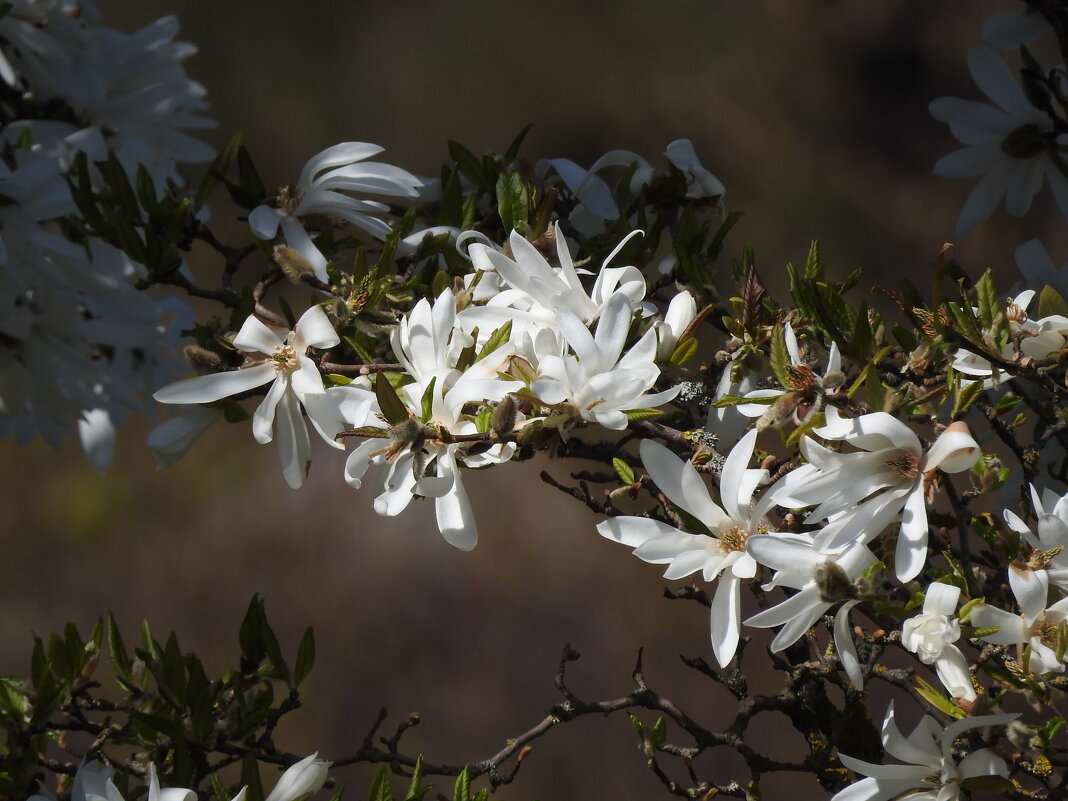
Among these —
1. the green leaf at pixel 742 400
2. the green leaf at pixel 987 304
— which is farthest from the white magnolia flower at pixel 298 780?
the green leaf at pixel 987 304

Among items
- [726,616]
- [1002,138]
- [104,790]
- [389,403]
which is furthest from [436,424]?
[1002,138]

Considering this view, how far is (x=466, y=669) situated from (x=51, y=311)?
111 centimetres

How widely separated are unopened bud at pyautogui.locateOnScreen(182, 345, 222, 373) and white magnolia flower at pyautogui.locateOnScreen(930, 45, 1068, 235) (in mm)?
404

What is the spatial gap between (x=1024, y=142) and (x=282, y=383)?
1.39 ft

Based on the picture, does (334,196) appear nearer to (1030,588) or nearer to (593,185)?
(593,185)

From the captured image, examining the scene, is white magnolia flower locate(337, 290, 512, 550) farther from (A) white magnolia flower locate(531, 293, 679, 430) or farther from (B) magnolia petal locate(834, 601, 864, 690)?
(B) magnolia petal locate(834, 601, 864, 690)

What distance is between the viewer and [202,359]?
18.1 inches

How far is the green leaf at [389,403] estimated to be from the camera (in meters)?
0.37

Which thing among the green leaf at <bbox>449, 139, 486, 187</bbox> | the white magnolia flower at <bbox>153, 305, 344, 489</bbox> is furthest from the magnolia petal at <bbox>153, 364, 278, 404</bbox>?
the green leaf at <bbox>449, 139, 486, 187</bbox>

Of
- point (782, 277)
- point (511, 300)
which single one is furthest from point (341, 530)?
point (511, 300)

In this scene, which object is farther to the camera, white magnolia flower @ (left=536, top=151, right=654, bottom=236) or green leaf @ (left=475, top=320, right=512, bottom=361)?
white magnolia flower @ (left=536, top=151, right=654, bottom=236)

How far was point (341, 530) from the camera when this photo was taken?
1.78 metres

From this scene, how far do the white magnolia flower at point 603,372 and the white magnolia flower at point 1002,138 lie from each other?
0.29 metres

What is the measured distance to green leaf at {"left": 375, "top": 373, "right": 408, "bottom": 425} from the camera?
37 centimetres
